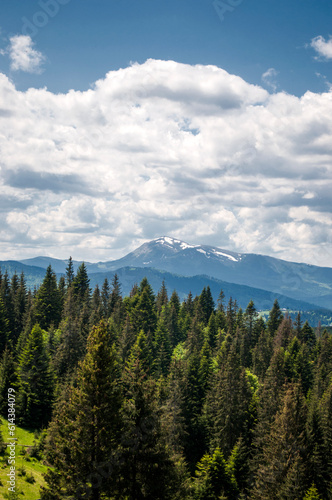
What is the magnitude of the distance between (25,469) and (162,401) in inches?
814

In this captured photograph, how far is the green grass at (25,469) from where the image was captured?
31.4 m

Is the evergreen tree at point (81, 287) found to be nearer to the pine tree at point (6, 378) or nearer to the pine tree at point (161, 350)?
the pine tree at point (161, 350)

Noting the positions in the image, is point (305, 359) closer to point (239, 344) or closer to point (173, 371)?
point (239, 344)

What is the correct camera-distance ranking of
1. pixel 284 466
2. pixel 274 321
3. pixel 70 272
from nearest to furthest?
pixel 284 466 → pixel 274 321 → pixel 70 272

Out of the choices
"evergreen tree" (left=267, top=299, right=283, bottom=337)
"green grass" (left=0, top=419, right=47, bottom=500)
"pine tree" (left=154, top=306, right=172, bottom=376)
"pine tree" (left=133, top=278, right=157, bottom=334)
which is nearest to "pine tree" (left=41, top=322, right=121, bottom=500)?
"green grass" (left=0, top=419, right=47, bottom=500)

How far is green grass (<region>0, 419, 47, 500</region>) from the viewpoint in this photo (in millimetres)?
31445

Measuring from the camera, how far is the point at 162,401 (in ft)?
173

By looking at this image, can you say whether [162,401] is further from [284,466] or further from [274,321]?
[274,321]

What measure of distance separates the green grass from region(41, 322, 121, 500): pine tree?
10.00 meters

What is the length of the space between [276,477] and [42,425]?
106ft

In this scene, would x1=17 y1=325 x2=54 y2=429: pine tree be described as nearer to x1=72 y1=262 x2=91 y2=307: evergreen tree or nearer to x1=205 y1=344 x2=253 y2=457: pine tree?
x1=205 y1=344 x2=253 y2=457: pine tree

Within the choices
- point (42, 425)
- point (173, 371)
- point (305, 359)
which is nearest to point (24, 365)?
point (42, 425)

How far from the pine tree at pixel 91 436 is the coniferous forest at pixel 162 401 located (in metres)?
0.06

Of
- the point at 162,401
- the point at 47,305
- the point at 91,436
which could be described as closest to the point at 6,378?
the point at 162,401
